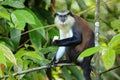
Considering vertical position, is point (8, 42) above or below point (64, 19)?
below

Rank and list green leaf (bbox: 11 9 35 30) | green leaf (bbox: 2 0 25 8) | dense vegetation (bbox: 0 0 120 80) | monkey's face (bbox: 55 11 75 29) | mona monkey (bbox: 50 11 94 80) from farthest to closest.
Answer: monkey's face (bbox: 55 11 75 29)
mona monkey (bbox: 50 11 94 80)
green leaf (bbox: 2 0 25 8)
green leaf (bbox: 11 9 35 30)
dense vegetation (bbox: 0 0 120 80)

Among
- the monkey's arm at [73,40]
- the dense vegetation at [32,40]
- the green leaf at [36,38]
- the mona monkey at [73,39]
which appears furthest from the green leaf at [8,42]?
the monkey's arm at [73,40]

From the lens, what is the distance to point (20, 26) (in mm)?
2748

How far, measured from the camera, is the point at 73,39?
10.8 feet

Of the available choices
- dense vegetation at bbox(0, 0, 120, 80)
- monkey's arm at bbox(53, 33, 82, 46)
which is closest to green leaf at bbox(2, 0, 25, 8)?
dense vegetation at bbox(0, 0, 120, 80)

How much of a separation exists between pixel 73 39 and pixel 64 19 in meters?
0.27

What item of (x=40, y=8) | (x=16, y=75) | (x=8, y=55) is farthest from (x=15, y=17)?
(x=40, y=8)

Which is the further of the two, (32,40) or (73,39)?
(32,40)

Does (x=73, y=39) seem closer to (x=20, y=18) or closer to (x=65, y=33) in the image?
(x=65, y=33)

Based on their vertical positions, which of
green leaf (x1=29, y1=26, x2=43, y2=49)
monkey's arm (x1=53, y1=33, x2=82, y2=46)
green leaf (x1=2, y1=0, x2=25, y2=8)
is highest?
green leaf (x1=2, y1=0, x2=25, y2=8)

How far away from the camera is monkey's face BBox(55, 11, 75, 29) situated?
338 centimetres

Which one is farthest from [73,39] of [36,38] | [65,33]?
[36,38]

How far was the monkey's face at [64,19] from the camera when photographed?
3384 millimetres

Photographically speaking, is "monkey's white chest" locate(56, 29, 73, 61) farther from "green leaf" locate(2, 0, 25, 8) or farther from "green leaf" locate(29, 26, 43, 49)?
"green leaf" locate(2, 0, 25, 8)
